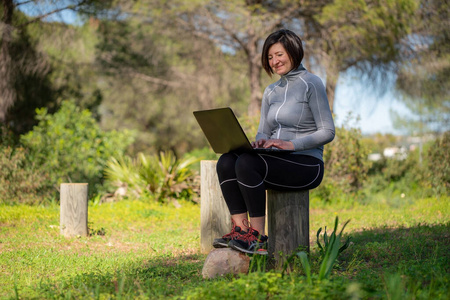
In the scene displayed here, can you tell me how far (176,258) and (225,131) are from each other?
5.78 feet

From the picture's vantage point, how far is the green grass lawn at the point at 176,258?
2691 millimetres

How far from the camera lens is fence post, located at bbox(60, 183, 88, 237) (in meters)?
5.66

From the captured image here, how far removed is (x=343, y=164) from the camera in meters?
9.14

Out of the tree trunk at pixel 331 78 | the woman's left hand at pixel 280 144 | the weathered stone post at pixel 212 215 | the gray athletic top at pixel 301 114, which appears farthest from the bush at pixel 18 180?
the tree trunk at pixel 331 78

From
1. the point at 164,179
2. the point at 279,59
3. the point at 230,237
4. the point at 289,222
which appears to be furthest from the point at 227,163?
the point at 164,179

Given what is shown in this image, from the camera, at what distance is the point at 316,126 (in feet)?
11.3

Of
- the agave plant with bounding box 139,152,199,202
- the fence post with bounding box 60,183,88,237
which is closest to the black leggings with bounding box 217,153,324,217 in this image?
the fence post with bounding box 60,183,88,237

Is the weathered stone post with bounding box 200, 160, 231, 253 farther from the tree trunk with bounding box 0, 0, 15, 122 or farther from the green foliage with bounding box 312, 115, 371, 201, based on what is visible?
the tree trunk with bounding box 0, 0, 15, 122

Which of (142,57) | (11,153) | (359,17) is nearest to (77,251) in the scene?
(11,153)

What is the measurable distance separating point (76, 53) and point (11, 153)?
647 centimetres

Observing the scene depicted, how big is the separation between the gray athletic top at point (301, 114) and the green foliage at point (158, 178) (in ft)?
16.8

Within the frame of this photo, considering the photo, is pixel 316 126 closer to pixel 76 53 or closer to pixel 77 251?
pixel 77 251

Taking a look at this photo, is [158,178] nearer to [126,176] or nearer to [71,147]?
[126,176]

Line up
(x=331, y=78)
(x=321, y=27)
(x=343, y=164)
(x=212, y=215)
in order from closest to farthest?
(x=212, y=215)
(x=343, y=164)
(x=331, y=78)
(x=321, y=27)
